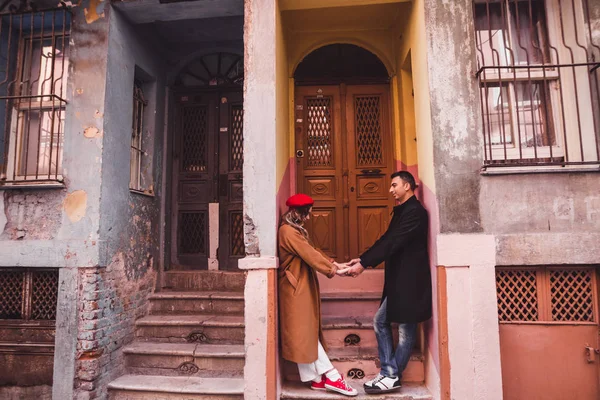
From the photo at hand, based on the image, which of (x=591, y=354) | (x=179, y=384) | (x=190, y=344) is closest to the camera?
(x=591, y=354)

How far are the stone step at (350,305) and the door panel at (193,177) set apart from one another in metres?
2.20

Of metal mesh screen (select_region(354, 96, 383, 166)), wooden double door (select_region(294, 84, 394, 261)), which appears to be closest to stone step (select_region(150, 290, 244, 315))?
wooden double door (select_region(294, 84, 394, 261))

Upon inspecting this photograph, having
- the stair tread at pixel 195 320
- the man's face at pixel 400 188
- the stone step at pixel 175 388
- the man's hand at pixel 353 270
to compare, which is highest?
the man's face at pixel 400 188

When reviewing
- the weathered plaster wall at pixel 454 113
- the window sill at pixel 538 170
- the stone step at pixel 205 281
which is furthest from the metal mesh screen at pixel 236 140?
the window sill at pixel 538 170

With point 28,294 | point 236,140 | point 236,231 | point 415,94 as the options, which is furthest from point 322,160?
point 28,294

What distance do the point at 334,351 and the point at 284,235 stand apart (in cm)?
159

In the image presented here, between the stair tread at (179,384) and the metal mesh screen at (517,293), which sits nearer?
the metal mesh screen at (517,293)

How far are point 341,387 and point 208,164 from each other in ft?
12.8

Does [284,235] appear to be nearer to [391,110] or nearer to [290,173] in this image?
[290,173]

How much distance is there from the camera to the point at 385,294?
4293 mm

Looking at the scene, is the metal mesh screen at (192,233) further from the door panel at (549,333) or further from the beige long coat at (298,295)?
the door panel at (549,333)

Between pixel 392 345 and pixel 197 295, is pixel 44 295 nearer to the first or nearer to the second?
pixel 197 295

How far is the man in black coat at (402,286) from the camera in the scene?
157 inches

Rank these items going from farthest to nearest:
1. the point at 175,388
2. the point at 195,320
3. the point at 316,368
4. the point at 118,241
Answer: the point at 195,320, the point at 118,241, the point at 175,388, the point at 316,368
